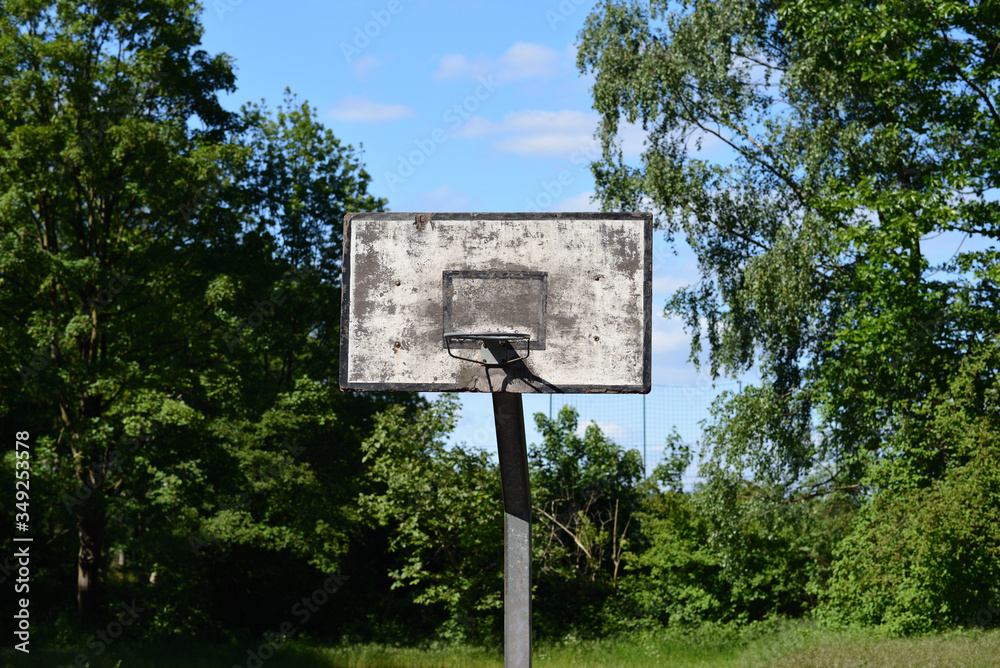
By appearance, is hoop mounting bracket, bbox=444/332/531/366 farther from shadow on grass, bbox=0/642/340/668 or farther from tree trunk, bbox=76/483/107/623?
tree trunk, bbox=76/483/107/623

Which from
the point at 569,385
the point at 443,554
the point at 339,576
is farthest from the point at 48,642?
the point at 569,385

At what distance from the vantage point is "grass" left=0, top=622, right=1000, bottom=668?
44.0 feet

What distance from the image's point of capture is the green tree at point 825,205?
16281 millimetres

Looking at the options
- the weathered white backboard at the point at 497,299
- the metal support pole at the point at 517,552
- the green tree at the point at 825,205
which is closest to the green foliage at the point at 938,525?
the green tree at the point at 825,205

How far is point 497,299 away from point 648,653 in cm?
1380

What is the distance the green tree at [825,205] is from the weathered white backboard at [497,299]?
1158 cm

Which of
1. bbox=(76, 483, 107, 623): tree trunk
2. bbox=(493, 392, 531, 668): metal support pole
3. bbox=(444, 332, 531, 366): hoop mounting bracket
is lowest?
bbox=(76, 483, 107, 623): tree trunk

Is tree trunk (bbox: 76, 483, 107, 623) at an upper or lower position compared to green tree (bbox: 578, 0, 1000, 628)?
lower

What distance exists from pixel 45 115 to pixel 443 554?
37.2ft

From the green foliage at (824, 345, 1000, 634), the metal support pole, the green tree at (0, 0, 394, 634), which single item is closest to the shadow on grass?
the green tree at (0, 0, 394, 634)

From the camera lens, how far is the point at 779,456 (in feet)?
58.9

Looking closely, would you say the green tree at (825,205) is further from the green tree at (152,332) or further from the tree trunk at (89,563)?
the tree trunk at (89,563)

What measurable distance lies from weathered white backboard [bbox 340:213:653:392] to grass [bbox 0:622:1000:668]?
30.8ft

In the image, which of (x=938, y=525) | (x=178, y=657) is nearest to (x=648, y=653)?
(x=938, y=525)
